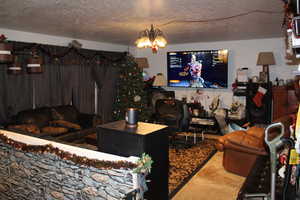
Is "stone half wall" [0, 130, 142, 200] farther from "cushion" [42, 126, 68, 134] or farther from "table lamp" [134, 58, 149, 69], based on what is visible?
"table lamp" [134, 58, 149, 69]

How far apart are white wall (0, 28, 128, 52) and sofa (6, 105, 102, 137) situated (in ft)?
4.72

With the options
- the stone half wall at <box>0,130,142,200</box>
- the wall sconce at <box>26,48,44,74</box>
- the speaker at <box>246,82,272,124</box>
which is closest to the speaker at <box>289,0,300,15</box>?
the stone half wall at <box>0,130,142,200</box>

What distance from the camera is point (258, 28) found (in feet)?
15.0

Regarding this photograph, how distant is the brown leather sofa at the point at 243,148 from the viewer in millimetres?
3375

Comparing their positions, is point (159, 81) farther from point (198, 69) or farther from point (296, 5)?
point (296, 5)

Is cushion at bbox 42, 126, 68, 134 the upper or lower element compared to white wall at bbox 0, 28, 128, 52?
lower

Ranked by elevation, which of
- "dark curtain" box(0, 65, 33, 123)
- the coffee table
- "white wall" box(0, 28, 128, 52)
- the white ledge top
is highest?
"white wall" box(0, 28, 128, 52)

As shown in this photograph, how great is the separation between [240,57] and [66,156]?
17.7 feet

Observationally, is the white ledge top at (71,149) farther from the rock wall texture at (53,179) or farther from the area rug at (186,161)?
the area rug at (186,161)

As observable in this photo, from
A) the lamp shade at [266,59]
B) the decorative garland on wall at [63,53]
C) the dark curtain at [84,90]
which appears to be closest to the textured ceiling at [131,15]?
the decorative garland on wall at [63,53]

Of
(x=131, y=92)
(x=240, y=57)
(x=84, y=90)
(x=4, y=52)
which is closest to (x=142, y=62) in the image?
(x=131, y=92)

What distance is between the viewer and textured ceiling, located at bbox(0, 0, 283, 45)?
2.89 m

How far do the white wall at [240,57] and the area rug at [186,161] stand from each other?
1.75 meters

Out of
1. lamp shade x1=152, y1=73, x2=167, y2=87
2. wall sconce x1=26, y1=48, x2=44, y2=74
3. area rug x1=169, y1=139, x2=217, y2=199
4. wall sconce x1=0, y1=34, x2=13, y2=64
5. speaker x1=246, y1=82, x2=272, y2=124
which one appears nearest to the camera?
wall sconce x1=0, y1=34, x2=13, y2=64
